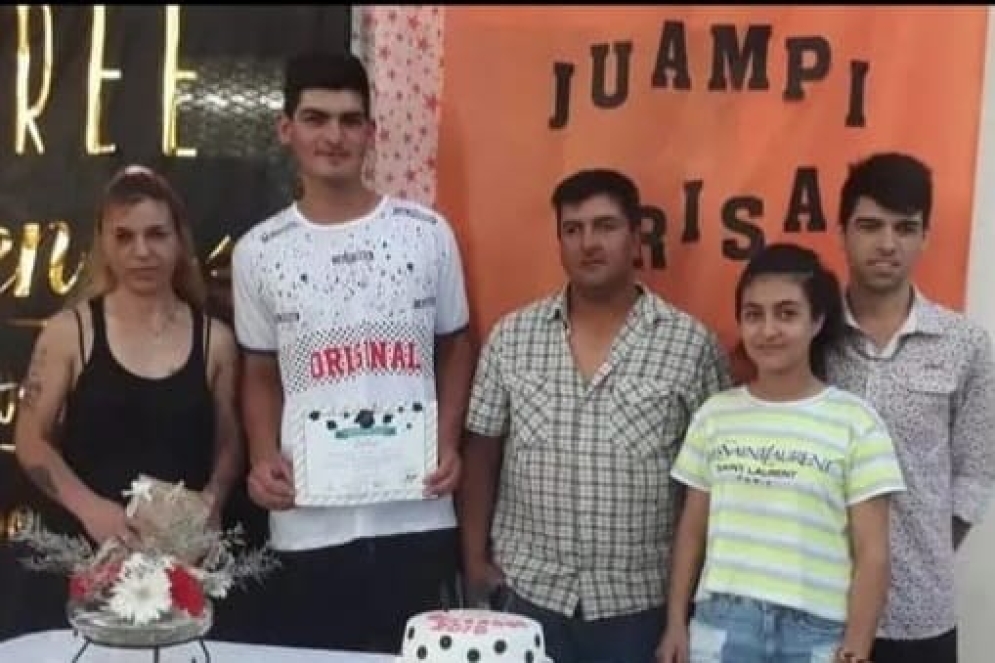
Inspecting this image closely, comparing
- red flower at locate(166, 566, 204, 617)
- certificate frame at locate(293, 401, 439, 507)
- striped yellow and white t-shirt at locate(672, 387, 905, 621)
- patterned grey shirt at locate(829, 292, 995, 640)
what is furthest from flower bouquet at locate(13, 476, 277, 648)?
patterned grey shirt at locate(829, 292, 995, 640)

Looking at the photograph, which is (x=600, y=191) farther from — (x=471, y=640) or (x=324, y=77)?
(x=471, y=640)

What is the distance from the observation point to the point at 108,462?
253 cm

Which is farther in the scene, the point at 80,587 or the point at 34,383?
the point at 34,383

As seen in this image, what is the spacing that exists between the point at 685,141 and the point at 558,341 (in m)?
0.55

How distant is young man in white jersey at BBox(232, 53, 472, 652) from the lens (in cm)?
248

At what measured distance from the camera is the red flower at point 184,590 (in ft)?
5.95

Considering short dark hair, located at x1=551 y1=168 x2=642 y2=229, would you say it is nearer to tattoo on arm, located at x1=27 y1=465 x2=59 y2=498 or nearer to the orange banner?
the orange banner

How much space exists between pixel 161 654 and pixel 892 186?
1359 mm

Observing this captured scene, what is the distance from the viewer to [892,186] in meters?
2.35

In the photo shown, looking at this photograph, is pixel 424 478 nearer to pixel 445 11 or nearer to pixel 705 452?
pixel 705 452

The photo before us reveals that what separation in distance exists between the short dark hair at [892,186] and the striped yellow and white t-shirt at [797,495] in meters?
0.34

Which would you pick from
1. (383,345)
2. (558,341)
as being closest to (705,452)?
(558,341)

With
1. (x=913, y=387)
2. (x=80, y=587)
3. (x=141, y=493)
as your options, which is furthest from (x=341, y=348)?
(x=913, y=387)

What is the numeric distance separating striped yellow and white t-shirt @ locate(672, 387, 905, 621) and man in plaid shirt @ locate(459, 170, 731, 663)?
22 cm
